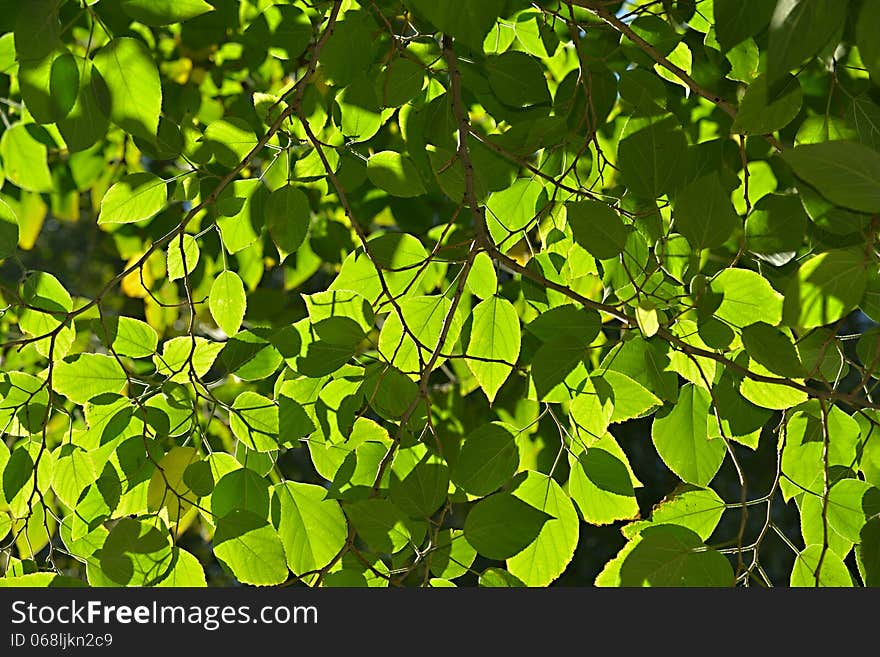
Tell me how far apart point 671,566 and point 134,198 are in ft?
1.64

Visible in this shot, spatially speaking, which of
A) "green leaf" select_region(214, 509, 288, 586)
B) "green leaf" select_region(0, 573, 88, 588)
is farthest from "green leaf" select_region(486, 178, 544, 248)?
"green leaf" select_region(0, 573, 88, 588)

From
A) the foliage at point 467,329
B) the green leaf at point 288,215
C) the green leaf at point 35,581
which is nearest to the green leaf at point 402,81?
the foliage at point 467,329

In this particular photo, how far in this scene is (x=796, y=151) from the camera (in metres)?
0.36

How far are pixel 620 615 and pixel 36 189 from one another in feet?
2.56

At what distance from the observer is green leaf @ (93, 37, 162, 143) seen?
571mm

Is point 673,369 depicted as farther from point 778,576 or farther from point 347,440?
point 778,576

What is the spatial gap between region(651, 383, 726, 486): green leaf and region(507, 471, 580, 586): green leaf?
10cm

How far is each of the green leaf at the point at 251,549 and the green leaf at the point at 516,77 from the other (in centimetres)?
38

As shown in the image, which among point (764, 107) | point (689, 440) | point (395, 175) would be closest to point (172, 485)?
point (395, 175)

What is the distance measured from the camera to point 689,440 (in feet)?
2.28

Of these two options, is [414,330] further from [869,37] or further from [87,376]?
[869,37]

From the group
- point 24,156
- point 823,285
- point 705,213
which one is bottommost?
point 823,285

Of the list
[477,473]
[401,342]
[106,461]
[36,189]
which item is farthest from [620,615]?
[36,189]

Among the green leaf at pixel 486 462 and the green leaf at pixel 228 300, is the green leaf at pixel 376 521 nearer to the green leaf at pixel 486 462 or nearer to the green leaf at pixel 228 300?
the green leaf at pixel 486 462
